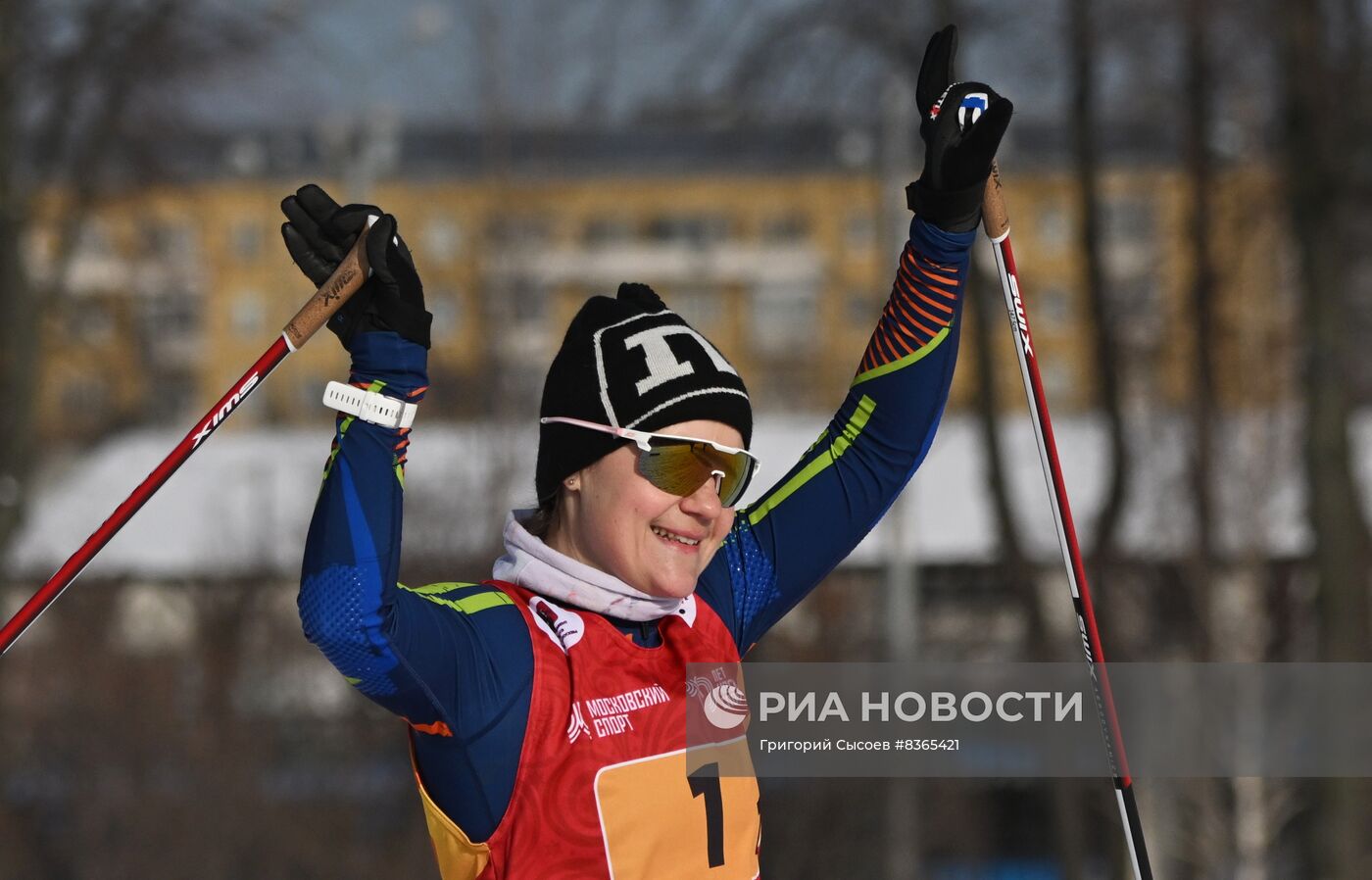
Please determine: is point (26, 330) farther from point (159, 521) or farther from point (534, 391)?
point (159, 521)

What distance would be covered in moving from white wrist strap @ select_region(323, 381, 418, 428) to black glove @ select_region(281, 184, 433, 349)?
3.5 inches

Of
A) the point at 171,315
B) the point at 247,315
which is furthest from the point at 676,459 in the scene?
the point at 247,315

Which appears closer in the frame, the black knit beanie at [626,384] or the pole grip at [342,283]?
the pole grip at [342,283]

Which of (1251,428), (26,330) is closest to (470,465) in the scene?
(26,330)

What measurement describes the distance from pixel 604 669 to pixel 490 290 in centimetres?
1152

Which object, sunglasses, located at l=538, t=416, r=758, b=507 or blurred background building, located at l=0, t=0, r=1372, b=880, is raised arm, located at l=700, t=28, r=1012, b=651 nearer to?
sunglasses, located at l=538, t=416, r=758, b=507

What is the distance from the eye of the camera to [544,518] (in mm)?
2326

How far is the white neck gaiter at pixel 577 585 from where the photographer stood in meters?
2.16

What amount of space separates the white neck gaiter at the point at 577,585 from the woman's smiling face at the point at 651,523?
0.02 metres

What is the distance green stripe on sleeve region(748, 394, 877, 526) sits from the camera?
244 cm

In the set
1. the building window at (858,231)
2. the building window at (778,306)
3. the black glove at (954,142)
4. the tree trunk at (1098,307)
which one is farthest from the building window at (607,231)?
the black glove at (954,142)

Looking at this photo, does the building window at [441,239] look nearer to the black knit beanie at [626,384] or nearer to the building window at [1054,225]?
the building window at [1054,225]

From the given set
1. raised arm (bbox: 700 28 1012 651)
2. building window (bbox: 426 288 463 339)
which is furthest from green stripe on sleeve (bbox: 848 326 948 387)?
building window (bbox: 426 288 463 339)

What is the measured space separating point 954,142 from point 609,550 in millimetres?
695
